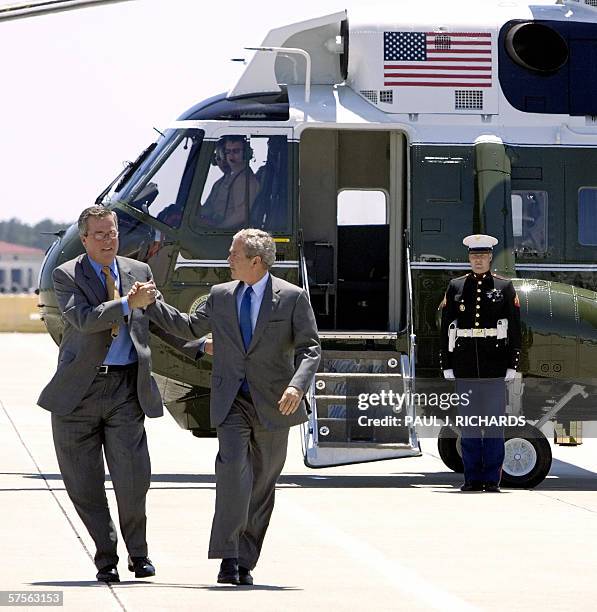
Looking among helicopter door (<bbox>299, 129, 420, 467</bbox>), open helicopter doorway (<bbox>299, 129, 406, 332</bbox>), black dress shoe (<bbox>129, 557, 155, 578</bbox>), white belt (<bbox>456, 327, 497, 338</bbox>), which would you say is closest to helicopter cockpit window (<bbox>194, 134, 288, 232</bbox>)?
helicopter door (<bbox>299, 129, 420, 467</bbox>)

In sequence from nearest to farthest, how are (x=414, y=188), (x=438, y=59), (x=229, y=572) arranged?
(x=229, y=572) → (x=414, y=188) → (x=438, y=59)

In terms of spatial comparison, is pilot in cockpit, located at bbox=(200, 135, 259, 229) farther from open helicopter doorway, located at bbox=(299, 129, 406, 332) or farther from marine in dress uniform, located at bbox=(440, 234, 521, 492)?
marine in dress uniform, located at bbox=(440, 234, 521, 492)

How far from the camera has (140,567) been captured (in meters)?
8.29

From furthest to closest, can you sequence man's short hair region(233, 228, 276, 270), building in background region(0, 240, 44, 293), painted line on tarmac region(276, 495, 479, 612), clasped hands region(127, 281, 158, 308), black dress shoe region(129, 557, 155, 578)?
building in background region(0, 240, 44, 293) < man's short hair region(233, 228, 276, 270) < black dress shoe region(129, 557, 155, 578) < clasped hands region(127, 281, 158, 308) < painted line on tarmac region(276, 495, 479, 612)

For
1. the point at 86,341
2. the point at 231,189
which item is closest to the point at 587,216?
the point at 231,189

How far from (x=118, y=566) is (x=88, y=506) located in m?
0.74

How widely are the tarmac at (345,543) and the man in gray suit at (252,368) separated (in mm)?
433

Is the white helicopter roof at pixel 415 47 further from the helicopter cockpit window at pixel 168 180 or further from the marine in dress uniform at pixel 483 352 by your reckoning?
the marine in dress uniform at pixel 483 352

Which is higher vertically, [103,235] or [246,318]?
[103,235]

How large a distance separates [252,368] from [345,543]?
1884 mm

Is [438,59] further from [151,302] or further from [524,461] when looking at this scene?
[151,302]

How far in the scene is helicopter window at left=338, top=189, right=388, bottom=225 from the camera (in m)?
14.4

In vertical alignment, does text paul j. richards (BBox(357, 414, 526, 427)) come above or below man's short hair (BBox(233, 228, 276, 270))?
below

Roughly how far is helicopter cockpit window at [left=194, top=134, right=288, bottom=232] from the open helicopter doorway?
81 cm
